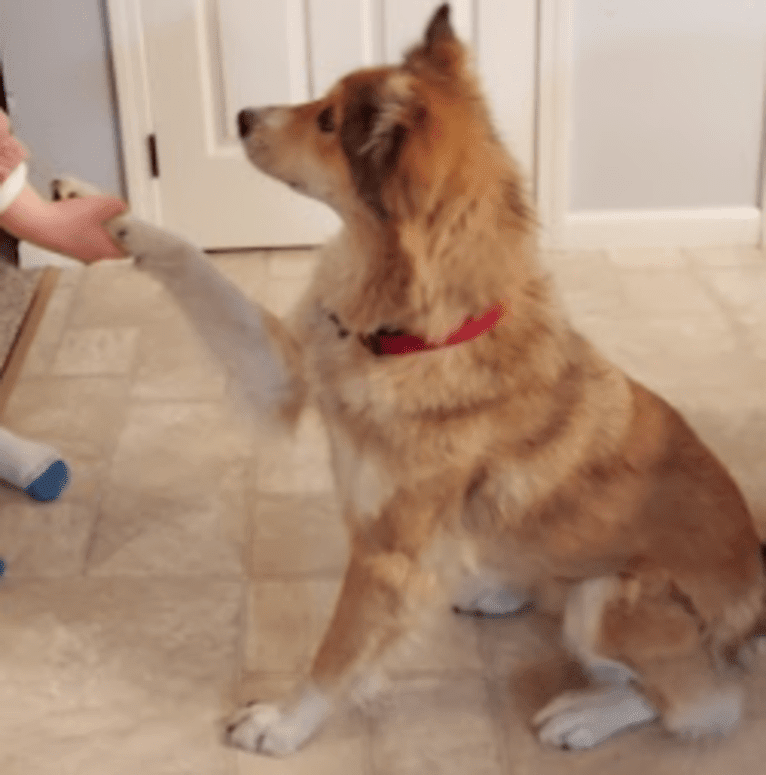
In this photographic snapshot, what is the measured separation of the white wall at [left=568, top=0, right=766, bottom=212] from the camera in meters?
3.19

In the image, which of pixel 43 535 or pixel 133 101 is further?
pixel 133 101

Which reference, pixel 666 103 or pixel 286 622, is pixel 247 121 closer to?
pixel 286 622

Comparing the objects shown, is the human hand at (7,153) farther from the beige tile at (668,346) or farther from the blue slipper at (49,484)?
the beige tile at (668,346)

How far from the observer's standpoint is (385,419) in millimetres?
1572

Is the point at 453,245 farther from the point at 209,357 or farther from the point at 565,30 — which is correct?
the point at 565,30

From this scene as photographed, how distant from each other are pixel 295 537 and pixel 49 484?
19.4 inches

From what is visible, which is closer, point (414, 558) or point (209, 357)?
point (414, 558)

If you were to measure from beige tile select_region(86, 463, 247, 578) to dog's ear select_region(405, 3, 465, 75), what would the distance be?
3.10 feet

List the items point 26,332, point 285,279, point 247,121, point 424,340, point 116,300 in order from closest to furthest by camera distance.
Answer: point 424,340 → point 247,121 → point 26,332 → point 116,300 → point 285,279

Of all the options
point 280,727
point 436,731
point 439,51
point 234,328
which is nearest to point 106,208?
point 234,328

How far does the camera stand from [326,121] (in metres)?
1.54

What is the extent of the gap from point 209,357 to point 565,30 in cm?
179

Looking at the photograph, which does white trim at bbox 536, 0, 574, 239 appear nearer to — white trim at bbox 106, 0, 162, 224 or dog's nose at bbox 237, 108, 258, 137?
white trim at bbox 106, 0, 162, 224

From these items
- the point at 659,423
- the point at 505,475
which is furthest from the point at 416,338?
the point at 659,423
